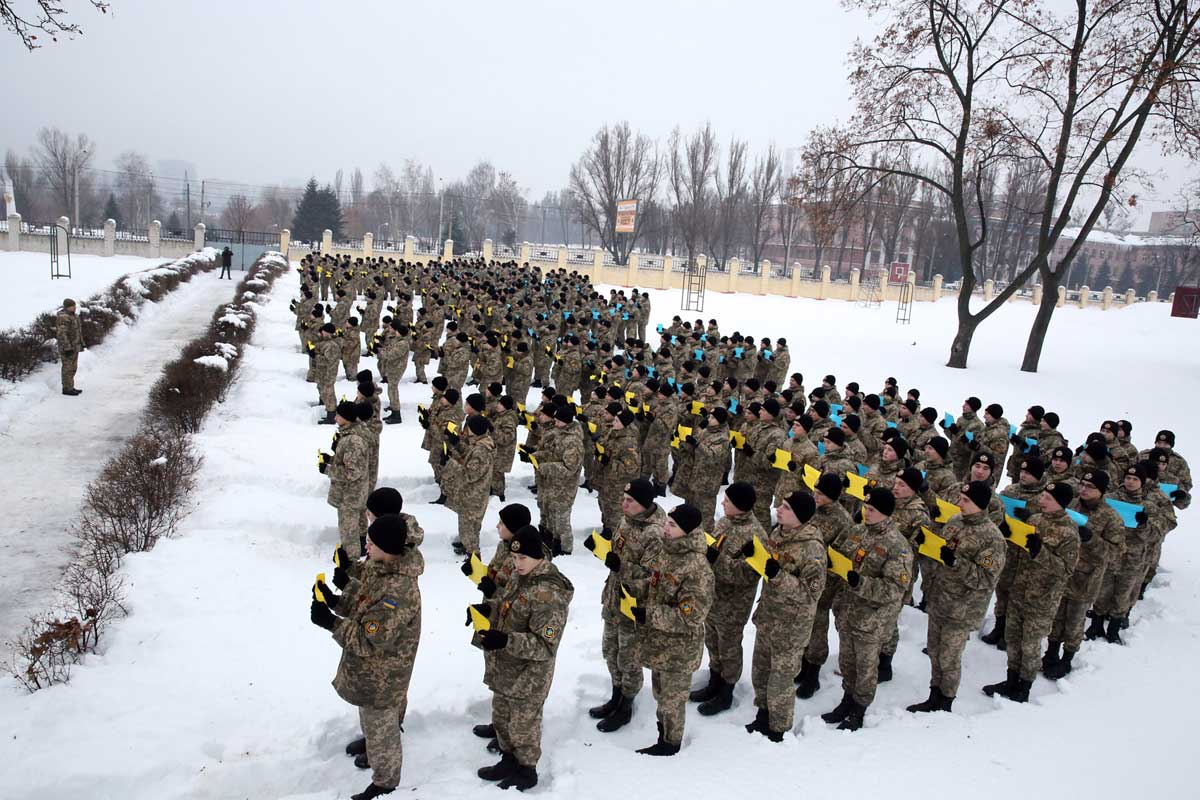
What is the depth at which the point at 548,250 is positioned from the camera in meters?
47.2

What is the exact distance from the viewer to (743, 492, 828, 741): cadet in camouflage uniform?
492cm

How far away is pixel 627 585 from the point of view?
5.05 meters

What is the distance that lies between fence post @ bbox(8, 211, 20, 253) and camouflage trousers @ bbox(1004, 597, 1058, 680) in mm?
52943

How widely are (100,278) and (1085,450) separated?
3589cm

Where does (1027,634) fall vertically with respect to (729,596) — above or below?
below

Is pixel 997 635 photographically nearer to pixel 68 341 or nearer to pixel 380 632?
pixel 380 632

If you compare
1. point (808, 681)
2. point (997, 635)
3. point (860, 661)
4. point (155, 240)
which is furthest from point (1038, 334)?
point (155, 240)

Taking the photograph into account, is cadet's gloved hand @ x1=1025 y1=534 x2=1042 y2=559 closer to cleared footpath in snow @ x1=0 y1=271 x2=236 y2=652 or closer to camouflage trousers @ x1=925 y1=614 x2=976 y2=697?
camouflage trousers @ x1=925 y1=614 x2=976 y2=697

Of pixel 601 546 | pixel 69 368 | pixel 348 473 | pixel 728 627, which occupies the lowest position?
pixel 728 627

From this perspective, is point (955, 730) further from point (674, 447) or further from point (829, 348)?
point (829, 348)

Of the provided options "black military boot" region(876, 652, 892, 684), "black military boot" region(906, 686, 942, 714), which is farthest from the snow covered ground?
"black military boot" region(906, 686, 942, 714)

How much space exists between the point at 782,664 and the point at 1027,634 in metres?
2.37

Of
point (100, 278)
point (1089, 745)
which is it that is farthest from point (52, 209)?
point (1089, 745)

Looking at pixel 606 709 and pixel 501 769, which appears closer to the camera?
pixel 501 769
